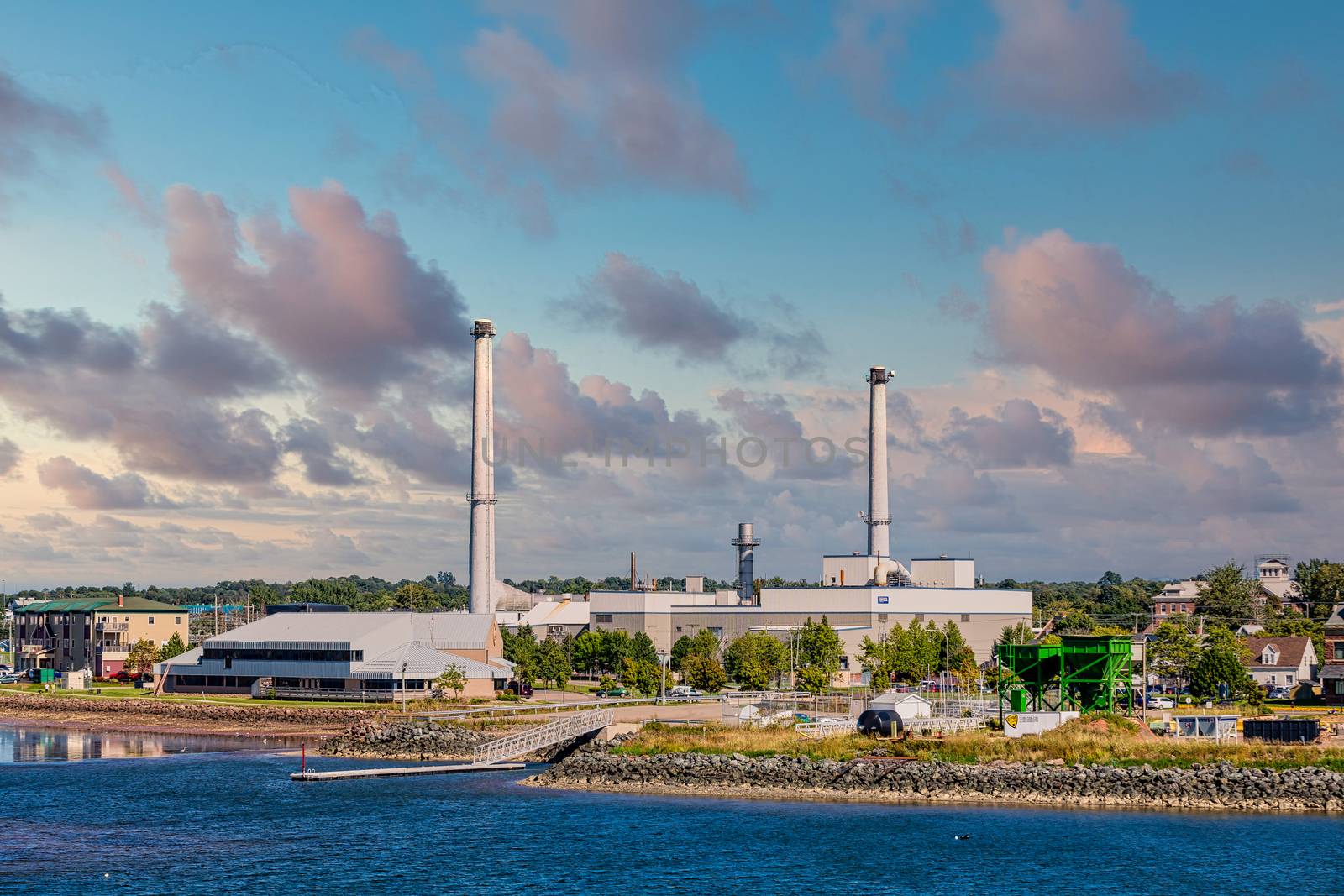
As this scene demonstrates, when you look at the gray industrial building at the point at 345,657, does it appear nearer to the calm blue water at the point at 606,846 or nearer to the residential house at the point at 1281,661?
the calm blue water at the point at 606,846

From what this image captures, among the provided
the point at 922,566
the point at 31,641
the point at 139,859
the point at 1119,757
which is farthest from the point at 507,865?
the point at 31,641

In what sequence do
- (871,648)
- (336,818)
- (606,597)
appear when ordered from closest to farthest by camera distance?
1. (336,818)
2. (871,648)
3. (606,597)

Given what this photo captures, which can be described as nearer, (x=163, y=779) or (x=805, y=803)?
(x=805, y=803)

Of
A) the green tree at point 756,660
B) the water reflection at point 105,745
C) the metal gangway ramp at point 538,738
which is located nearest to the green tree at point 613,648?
the green tree at point 756,660

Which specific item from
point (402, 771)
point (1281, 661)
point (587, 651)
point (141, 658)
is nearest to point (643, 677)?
point (587, 651)

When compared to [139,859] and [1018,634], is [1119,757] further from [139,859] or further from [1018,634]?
[1018,634]

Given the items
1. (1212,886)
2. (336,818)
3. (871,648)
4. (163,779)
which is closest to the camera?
(1212,886)

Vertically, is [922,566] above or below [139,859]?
above
